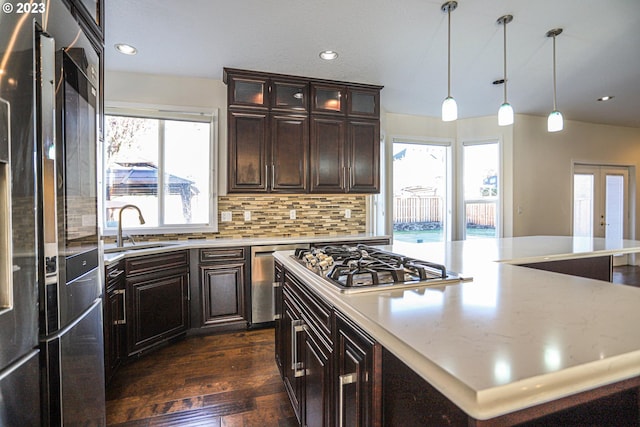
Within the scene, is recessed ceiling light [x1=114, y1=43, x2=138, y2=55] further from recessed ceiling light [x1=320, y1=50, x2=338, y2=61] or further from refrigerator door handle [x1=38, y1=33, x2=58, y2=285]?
refrigerator door handle [x1=38, y1=33, x2=58, y2=285]

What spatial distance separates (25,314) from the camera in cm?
83

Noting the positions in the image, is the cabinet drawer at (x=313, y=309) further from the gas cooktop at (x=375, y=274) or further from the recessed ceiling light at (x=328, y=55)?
the recessed ceiling light at (x=328, y=55)

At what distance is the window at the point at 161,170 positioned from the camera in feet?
10.2

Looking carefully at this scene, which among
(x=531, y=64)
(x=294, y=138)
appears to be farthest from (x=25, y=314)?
(x=531, y=64)

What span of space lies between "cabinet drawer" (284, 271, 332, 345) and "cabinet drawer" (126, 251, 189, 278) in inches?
58.1

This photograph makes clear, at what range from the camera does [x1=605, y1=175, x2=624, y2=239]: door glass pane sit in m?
5.67

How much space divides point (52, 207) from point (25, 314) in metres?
0.30

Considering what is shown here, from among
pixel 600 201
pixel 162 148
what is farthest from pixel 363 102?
pixel 600 201

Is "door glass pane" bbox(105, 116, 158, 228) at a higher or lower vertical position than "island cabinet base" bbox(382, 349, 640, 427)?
higher

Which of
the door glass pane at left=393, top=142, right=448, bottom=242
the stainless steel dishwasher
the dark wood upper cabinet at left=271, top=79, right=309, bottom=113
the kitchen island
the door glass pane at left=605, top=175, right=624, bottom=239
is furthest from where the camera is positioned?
the door glass pane at left=605, top=175, right=624, bottom=239

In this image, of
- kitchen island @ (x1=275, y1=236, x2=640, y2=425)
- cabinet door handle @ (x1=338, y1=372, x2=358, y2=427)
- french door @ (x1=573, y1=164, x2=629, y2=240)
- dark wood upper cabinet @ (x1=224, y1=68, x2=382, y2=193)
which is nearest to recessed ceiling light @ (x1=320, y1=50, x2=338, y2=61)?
dark wood upper cabinet @ (x1=224, y1=68, x2=382, y2=193)

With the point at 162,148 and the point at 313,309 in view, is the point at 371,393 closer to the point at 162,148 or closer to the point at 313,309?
the point at 313,309

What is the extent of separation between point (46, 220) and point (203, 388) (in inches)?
64.6

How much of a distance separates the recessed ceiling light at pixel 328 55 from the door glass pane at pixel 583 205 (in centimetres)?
486
